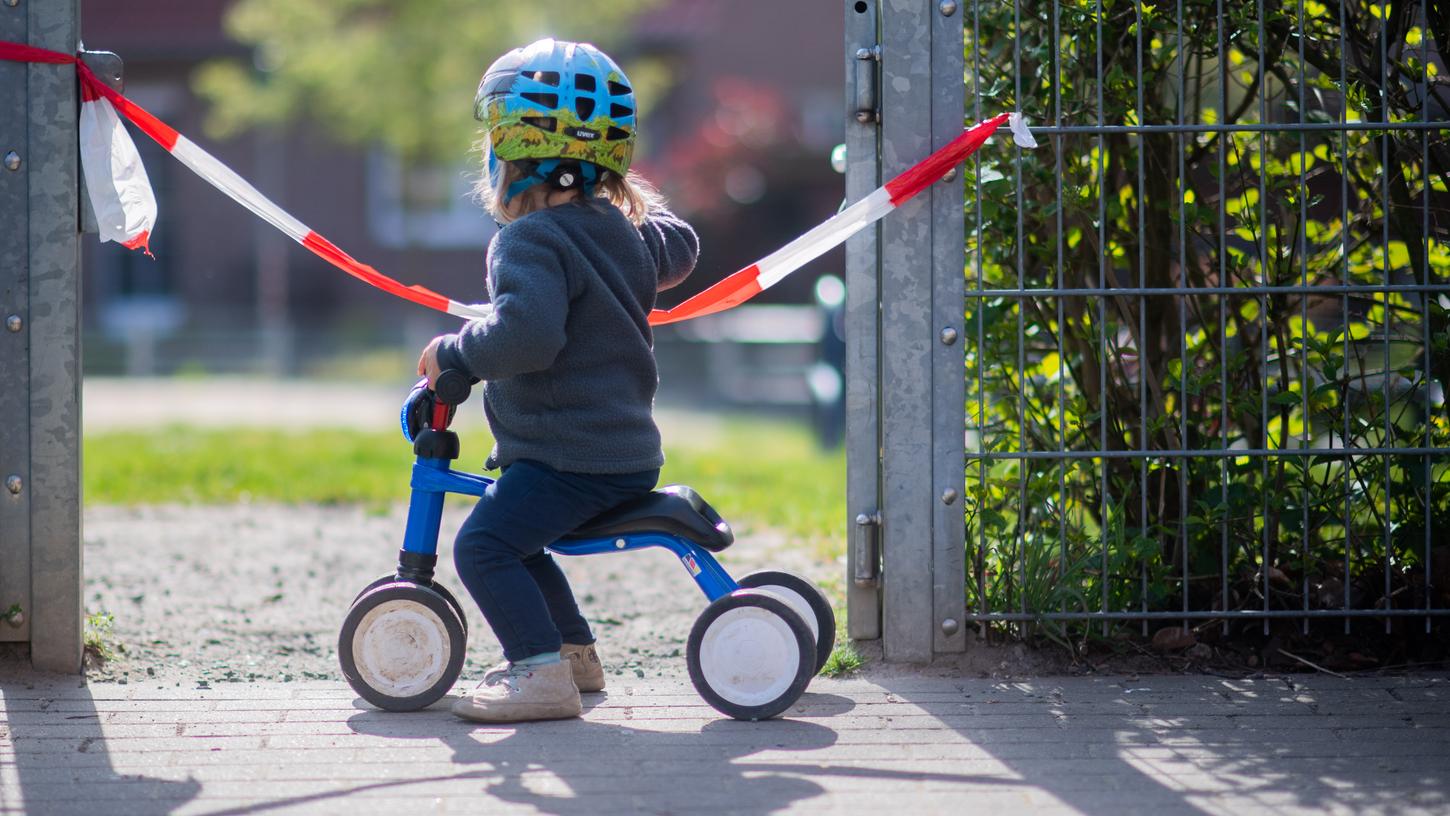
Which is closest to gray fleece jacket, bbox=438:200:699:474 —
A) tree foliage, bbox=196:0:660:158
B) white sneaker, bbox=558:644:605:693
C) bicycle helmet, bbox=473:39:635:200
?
bicycle helmet, bbox=473:39:635:200

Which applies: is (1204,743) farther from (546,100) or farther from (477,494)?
(546,100)

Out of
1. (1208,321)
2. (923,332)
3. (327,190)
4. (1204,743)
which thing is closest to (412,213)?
(327,190)

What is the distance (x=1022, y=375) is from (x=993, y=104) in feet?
2.63

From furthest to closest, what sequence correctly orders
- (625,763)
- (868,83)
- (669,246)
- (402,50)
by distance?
(402,50)
(868,83)
(669,246)
(625,763)

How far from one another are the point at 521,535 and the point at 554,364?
412mm

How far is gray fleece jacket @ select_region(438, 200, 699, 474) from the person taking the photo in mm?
3752

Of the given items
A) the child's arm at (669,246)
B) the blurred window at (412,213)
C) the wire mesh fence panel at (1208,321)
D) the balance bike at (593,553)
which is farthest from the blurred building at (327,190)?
the balance bike at (593,553)

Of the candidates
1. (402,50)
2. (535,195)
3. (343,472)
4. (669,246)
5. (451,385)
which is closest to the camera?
(451,385)

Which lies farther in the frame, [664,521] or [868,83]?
[868,83]

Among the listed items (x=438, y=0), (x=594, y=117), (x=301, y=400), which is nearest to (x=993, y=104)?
(x=594, y=117)

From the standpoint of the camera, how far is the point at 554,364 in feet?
12.9

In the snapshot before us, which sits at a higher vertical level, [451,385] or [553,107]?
[553,107]

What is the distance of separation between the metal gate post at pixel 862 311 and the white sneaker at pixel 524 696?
91cm

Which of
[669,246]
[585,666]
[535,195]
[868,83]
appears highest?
[868,83]
